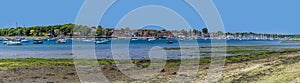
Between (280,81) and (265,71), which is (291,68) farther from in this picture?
(280,81)

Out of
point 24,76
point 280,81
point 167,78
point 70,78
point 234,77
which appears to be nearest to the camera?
point 280,81

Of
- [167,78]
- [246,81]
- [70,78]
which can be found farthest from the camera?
[70,78]

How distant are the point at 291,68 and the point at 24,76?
19.9 meters

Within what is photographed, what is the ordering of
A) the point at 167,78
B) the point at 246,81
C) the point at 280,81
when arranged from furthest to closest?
1. the point at 167,78
2. the point at 246,81
3. the point at 280,81

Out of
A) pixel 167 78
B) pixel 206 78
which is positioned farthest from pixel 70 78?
pixel 206 78

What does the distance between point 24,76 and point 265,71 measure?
18.5 metres

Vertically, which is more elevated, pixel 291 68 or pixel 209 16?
pixel 209 16

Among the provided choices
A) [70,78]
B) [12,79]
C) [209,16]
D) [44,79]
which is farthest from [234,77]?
[12,79]

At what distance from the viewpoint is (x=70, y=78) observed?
100.0 ft

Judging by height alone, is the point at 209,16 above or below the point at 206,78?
above

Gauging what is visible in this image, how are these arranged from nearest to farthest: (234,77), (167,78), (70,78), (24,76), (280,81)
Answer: (280,81) < (234,77) < (167,78) < (70,78) < (24,76)

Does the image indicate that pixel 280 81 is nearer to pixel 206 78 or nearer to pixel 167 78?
pixel 206 78

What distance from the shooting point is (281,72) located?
74.5 feet

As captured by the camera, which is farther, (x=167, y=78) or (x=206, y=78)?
(x=167, y=78)
